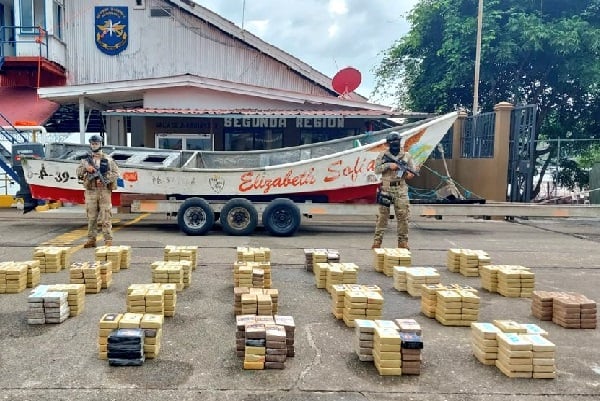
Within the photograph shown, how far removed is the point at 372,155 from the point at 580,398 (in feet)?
27.8

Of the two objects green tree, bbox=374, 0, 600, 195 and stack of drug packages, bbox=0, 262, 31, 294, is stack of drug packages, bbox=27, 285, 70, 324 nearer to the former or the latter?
stack of drug packages, bbox=0, 262, 31, 294

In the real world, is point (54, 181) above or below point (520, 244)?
above

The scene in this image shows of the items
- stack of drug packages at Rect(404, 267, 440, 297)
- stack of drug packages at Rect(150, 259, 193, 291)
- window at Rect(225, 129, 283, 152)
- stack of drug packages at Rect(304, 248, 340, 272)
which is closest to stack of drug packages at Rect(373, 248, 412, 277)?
stack of drug packages at Rect(304, 248, 340, 272)

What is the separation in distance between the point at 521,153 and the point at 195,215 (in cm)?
932

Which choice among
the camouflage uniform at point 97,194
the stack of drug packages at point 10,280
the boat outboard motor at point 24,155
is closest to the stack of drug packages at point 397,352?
the stack of drug packages at point 10,280

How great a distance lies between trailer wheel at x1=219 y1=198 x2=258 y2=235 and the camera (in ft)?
39.9

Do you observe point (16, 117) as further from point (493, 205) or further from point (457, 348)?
point (457, 348)

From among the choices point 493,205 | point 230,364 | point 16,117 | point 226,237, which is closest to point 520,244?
point 493,205

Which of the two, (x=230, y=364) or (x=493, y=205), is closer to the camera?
(x=230, y=364)

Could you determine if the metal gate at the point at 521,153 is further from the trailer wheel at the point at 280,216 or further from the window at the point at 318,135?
the trailer wheel at the point at 280,216

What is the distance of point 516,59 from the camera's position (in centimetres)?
1981

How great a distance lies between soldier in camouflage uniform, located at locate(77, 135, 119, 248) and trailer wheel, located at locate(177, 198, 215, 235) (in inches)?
80.1

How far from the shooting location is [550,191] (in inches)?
782

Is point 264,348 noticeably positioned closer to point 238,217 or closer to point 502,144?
point 238,217
